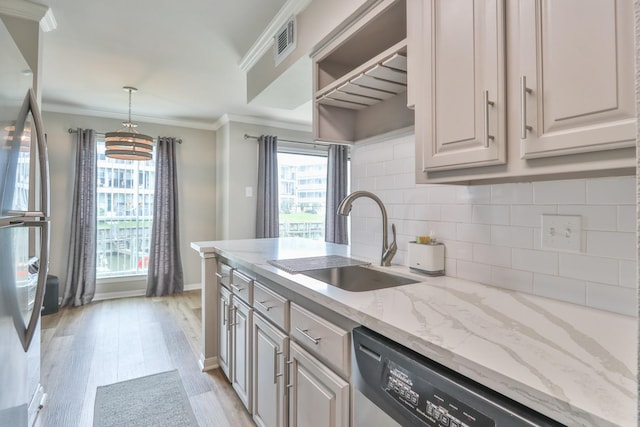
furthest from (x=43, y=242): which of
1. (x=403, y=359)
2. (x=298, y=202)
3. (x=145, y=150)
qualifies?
(x=298, y=202)

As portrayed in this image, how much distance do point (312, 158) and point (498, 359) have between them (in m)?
4.80

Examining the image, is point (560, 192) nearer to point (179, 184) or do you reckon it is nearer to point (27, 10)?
point (27, 10)

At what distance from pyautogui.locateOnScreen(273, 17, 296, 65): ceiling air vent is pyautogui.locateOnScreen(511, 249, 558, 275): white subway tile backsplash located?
5.57ft

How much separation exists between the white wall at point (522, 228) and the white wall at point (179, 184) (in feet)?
11.9

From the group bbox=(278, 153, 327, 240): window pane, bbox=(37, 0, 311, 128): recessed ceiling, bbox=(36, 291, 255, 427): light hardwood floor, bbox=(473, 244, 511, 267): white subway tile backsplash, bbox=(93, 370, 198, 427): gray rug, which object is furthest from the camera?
bbox=(278, 153, 327, 240): window pane

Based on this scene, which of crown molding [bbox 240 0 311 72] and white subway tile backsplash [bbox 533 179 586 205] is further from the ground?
crown molding [bbox 240 0 311 72]

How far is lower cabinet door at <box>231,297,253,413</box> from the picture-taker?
1828mm

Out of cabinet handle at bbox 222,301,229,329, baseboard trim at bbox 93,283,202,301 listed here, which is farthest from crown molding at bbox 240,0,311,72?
baseboard trim at bbox 93,283,202,301

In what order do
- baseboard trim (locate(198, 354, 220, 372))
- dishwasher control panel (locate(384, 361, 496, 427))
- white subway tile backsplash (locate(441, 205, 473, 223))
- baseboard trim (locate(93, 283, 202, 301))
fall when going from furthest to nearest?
baseboard trim (locate(93, 283, 202, 301))
baseboard trim (locate(198, 354, 220, 372))
white subway tile backsplash (locate(441, 205, 473, 223))
dishwasher control panel (locate(384, 361, 496, 427))

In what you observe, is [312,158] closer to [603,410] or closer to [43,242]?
[43,242]

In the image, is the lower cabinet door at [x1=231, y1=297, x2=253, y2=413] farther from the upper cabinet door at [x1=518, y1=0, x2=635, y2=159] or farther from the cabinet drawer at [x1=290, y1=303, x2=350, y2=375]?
the upper cabinet door at [x1=518, y1=0, x2=635, y2=159]

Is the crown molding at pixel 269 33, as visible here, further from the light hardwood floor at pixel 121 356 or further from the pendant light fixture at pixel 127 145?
the light hardwood floor at pixel 121 356

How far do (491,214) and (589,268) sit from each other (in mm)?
365

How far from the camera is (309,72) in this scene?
7.16 ft
